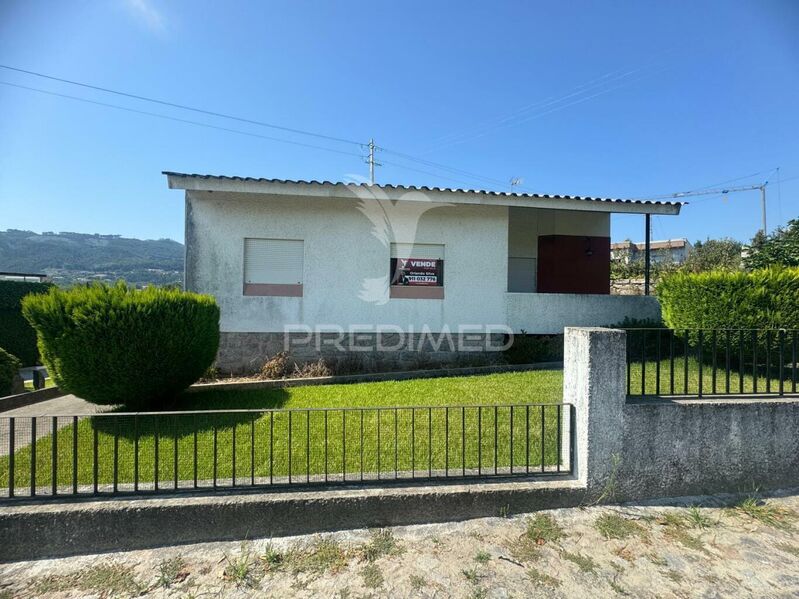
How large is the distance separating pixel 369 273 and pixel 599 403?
5.98 meters

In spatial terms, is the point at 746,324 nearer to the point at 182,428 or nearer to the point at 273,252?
the point at 182,428

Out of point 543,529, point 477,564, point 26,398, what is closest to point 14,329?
point 26,398

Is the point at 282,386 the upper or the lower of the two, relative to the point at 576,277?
lower

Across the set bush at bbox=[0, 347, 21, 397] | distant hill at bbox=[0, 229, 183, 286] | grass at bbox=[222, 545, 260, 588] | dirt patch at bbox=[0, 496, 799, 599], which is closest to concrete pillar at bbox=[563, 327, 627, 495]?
dirt patch at bbox=[0, 496, 799, 599]

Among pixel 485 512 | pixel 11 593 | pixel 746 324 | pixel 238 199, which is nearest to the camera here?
pixel 11 593

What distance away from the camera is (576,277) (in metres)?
11.2

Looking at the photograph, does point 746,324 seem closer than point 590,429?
No

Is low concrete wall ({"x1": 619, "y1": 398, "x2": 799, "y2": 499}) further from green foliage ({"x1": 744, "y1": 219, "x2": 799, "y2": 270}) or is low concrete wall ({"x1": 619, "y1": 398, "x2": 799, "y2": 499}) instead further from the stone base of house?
green foliage ({"x1": 744, "y1": 219, "x2": 799, "y2": 270})

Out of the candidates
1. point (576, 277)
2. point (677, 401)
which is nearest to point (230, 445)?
point (677, 401)

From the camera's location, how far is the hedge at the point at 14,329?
42.4 feet

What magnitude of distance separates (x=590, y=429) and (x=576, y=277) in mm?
8924

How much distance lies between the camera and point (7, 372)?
7.21 metres

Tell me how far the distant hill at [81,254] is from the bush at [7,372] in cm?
2900

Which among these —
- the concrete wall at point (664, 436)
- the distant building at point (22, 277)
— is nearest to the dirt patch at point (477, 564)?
the concrete wall at point (664, 436)
